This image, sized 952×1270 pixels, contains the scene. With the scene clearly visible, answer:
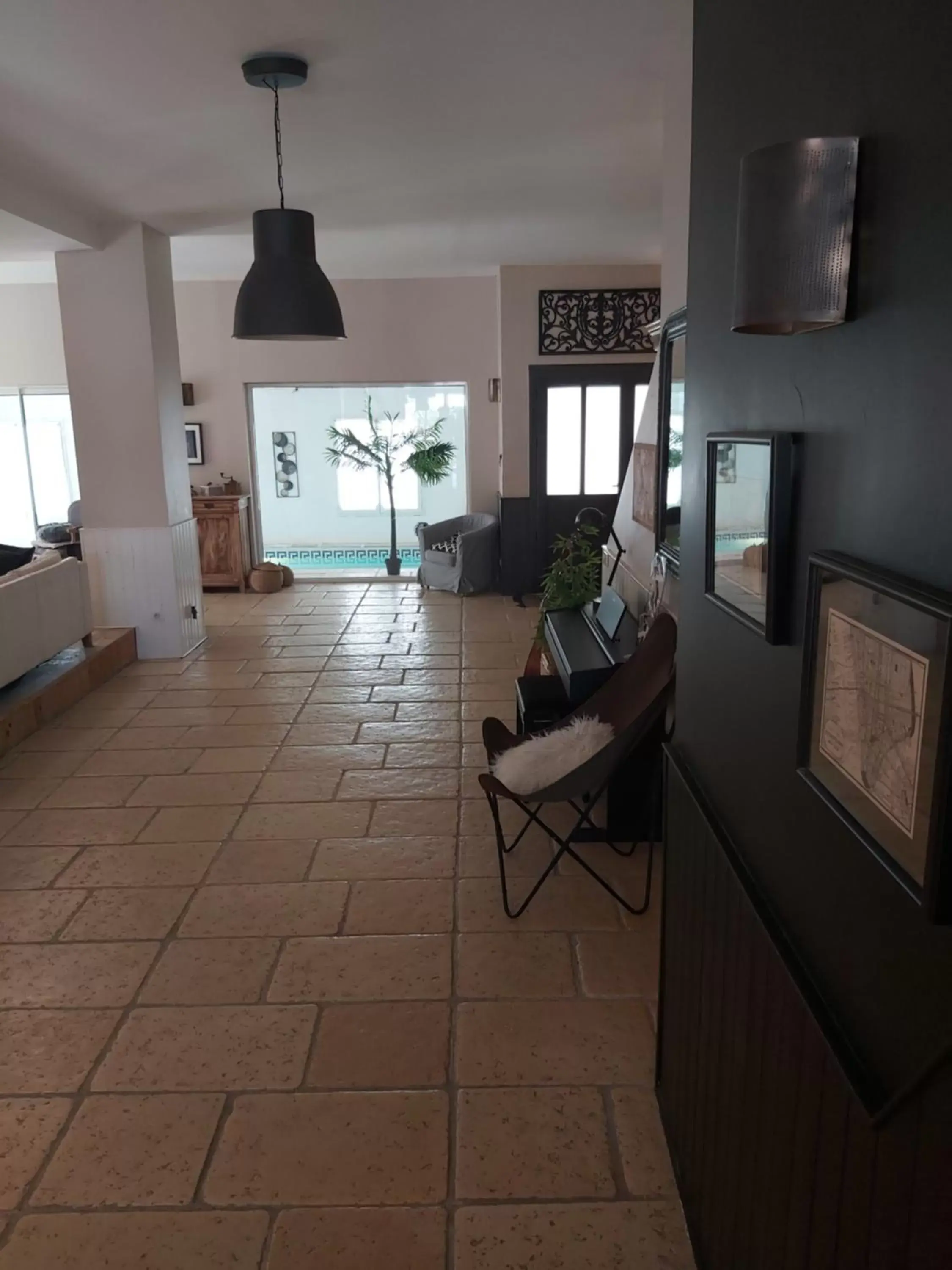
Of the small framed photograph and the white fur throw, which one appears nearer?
the white fur throw

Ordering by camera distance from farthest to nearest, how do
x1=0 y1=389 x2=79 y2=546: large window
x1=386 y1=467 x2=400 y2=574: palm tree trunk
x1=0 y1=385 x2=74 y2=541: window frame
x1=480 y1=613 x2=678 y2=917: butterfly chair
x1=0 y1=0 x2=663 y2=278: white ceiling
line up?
x1=386 y1=467 x2=400 y2=574: palm tree trunk, x1=0 y1=389 x2=79 y2=546: large window, x1=0 y1=385 x2=74 y2=541: window frame, x1=0 y1=0 x2=663 y2=278: white ceiling, x1=480 y1=613 x2=678 y2=917: butterfly chair

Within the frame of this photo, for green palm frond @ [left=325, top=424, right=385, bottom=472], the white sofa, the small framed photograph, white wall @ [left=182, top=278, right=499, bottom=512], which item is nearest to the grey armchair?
white wall @ [left=182, top=278, right=499, bottom=512]

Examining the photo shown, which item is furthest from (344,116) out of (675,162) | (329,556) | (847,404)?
(329,556)

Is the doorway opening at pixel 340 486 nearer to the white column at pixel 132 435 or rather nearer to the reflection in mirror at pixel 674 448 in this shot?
the white column at pixel 132 435

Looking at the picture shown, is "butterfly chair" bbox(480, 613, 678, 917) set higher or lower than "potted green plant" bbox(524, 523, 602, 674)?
lower

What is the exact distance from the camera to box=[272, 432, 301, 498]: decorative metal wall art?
11.1 m

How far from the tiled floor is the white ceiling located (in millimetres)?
2774

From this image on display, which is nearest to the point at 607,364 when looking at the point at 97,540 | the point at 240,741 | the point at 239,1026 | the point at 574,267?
the point at 574,267

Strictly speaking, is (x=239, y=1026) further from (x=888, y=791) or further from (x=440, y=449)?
(x=440, y=449)

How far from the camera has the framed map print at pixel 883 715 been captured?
82cm

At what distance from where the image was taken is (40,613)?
17.1 ft

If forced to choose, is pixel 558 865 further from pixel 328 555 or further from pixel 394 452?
pixel 328 555

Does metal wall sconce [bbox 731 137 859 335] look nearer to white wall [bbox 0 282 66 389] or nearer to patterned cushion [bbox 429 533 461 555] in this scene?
patterned cushion [bbox 429 533 461 555]

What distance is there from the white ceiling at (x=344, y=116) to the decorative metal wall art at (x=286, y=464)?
4.81m
